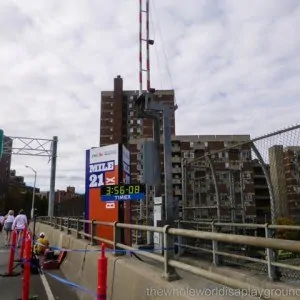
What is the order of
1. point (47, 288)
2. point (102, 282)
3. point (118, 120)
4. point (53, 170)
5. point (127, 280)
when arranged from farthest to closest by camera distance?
point (118, 120)
point (53, 170)
point (47, 288)
point (127, 280)
point (102, 282)

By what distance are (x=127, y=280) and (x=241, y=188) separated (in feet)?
19.4

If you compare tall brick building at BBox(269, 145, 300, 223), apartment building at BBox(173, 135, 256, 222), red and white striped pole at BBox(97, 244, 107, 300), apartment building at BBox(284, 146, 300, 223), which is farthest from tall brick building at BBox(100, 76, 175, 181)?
red and white striped pole at BBox(97, 244, 107, 300)

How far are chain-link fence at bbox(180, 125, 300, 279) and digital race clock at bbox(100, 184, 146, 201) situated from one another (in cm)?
180

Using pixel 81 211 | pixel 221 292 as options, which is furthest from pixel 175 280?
pixel 81 211

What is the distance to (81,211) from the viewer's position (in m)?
19.2

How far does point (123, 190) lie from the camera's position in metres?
11.7

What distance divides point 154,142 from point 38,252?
6.21 metres

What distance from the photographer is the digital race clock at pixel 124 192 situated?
452 inches

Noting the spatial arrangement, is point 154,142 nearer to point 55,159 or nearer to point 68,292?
point 68,292

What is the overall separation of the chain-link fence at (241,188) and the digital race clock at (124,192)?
180cm

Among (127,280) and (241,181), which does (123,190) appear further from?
(127,280)

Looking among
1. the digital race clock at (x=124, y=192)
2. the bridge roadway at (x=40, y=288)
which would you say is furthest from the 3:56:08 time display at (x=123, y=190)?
the bridge roadway at (x=40, y=288)

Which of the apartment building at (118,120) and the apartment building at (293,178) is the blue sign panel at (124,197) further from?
the apartment building at (118,120)

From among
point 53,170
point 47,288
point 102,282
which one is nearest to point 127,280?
point 102,282
